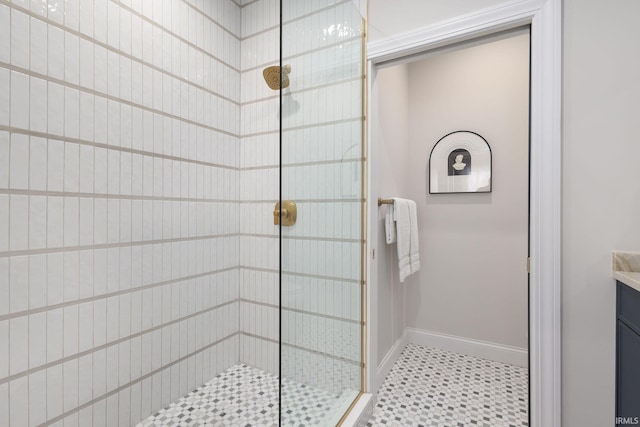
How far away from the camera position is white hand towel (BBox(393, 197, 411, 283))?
198 cm

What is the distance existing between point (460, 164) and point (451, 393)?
1573 mm

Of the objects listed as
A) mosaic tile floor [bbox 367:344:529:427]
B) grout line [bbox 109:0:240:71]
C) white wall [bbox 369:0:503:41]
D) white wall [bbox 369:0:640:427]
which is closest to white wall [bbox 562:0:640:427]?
white wall [bbox 369:0:640:427]

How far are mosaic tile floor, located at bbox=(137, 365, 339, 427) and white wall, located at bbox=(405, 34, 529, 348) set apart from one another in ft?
4.44

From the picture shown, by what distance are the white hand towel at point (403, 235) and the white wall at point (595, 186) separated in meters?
0.88

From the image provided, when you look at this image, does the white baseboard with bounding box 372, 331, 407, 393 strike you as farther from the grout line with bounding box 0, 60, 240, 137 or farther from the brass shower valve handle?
the grout line with bounding box 0, 60, 240, 137

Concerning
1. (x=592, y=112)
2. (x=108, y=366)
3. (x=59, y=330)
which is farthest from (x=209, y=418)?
(x=592, y=112)

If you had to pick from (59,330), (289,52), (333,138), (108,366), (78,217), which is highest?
(289,52)

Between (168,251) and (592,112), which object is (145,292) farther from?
(592,112)

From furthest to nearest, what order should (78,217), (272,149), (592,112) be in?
1. (272,149)
2. (78,217)
3. (592,112)

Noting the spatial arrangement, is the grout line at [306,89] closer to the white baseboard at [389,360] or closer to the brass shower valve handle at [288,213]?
the brass shower valve handle at [288,213]

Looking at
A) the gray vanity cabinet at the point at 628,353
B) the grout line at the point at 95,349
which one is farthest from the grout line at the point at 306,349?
the gray vanity cabinet at the point at 628,353

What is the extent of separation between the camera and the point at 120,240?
1.46 meters

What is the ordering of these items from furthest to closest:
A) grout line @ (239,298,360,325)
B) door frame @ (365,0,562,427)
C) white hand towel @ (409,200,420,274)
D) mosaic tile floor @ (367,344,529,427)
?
white hand towel @ (409,200,420,274)
mosaic tile floor @ (367,344,529,427)
door frame @ (365,0,562,427)
grout line @ (239,298,360,325)

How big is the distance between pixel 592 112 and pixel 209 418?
2.22m
